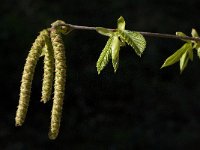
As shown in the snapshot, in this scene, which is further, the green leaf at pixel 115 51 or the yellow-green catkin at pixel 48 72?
the green leaf at pixel 115 51

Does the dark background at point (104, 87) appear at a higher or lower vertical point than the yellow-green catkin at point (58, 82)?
higher

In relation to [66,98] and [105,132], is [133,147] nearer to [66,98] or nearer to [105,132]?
[105,132]

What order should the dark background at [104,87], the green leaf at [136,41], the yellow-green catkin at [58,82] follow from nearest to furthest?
1. the yellow-green catkin at [58,82]
2. the green leaf at [136,41]
3. the dark background at [104,87]

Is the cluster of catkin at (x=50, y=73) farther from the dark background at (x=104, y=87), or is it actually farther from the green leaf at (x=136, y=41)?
the dark background at (x=104, y=87)

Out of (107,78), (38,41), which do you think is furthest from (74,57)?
(38,41)

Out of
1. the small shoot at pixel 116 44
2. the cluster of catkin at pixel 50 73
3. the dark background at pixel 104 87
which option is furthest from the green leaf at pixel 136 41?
the dark background at pixel 104 87

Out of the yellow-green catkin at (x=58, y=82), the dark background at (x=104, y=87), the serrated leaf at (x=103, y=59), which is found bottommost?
the yellow-green catkin at (x=58, y=82)

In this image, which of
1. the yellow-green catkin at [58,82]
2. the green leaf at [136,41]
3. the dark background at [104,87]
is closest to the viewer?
the yellow-green catkin at [58,82]

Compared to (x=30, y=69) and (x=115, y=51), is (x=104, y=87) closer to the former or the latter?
(x=115, y=51)
